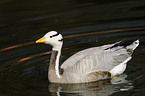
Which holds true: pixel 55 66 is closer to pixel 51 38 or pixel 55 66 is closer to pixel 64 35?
pixel 51 38

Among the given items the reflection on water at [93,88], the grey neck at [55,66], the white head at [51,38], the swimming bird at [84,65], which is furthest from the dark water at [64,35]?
the white head at [51,38]

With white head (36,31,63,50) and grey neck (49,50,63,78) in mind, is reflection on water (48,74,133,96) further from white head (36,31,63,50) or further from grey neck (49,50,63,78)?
white head (36,31,63,50)

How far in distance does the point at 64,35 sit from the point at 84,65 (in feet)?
11.8

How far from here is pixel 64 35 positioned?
1253 centimetres

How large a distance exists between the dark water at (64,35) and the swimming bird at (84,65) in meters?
0.20

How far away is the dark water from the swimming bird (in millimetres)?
201

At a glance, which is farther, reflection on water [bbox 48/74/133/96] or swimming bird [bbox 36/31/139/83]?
swimming bird [bbox 36/31/139/83]

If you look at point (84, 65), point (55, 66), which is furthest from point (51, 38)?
point (84, 65)

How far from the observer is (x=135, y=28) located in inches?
494

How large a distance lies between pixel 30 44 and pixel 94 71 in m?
3.43

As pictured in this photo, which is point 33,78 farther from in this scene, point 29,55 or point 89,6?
point 89,6

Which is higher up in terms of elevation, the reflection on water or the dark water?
the dark water

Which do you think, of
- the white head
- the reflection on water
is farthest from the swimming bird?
the reflection on water

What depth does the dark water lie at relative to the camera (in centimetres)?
871
